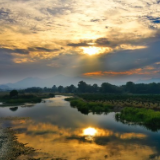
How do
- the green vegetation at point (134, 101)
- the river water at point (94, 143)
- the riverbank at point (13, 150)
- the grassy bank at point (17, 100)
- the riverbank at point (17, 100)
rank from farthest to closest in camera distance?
the grassy bank at point (17, 100) < the riverbank at point (17, 100) < the green vegetation at point (134, 101) < the river water at point (94, 143) < the riverbank at point (13, 150)

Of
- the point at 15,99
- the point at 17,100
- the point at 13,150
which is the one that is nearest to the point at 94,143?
the point at 13,150

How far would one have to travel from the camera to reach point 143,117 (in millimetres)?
29844

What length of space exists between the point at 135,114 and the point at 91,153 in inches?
736

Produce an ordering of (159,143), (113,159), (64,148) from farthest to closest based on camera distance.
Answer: (159,143)
(64,148)
(113,159)

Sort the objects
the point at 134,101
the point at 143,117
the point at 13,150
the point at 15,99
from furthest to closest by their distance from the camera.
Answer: the point at 15,99 < the point at 134,101 < the point at 143,117 < the point at 13,150

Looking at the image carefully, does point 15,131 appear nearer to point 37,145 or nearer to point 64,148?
point 37,145

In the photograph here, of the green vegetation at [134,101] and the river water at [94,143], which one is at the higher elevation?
the green vegetation at [134,101]

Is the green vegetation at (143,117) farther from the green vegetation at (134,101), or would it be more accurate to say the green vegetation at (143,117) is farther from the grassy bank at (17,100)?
the grassy bank at (17,100)

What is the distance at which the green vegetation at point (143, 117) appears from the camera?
26.6 meters

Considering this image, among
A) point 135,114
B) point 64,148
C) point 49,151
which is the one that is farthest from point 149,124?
point 49,151

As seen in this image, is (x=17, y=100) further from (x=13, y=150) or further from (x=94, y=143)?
(x=94, y=143)

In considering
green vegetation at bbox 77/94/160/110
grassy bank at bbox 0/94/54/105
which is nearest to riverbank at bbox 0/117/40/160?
green vegetation at bbox 77/94/160/110

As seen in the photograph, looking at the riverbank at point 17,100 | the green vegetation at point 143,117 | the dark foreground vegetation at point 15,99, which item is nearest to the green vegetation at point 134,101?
the green vegetation at point 143,117

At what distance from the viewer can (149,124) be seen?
27016 mm
